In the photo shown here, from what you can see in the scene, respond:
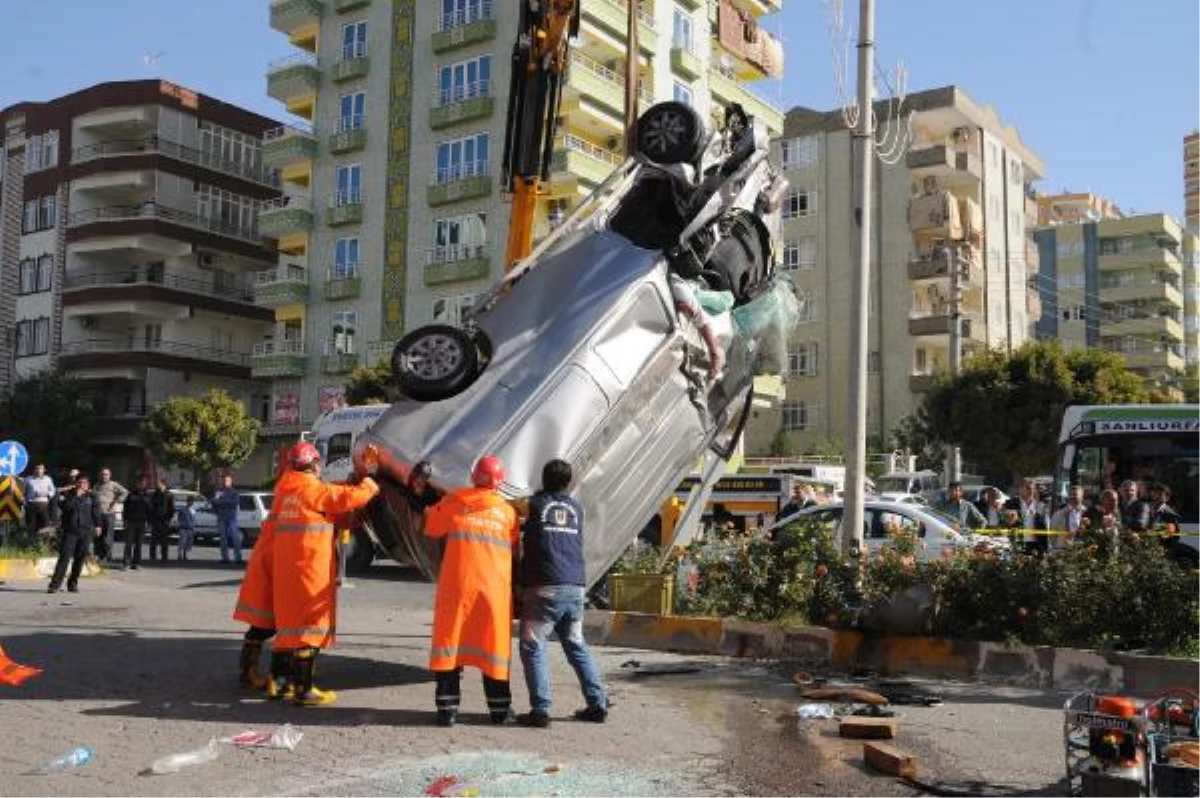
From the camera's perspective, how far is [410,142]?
43250mm

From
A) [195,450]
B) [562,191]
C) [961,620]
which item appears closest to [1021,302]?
[562,191]

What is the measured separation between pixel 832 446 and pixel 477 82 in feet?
68.6

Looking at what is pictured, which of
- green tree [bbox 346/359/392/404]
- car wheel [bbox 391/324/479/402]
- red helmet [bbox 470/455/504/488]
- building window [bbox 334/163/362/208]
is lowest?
red helmet [bbox 470/455/504/488]

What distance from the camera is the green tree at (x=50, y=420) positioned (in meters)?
47.3

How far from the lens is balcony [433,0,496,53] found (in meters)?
41.0

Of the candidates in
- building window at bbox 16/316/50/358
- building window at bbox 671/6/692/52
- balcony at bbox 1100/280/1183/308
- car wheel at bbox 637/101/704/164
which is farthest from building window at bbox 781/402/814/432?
car wheel at bbox 637/101/704/164

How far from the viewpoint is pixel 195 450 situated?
43.5 m

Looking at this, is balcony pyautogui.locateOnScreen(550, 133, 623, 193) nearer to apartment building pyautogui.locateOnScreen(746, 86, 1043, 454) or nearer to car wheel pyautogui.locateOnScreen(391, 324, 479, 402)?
apartment building pyautogui.locateOnScreen(746, 86, 1043, 454)

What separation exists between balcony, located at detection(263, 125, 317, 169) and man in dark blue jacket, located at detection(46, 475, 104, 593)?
107 ft

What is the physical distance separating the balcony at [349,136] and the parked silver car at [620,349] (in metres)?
36.7

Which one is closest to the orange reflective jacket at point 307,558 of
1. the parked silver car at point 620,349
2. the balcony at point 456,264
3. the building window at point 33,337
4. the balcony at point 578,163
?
the parked silver car at point 620,349

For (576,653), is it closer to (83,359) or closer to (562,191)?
(562,191)

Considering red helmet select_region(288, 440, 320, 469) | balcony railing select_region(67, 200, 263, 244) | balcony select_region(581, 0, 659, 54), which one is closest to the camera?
red helmet select_region(288, 440, 320, 469)

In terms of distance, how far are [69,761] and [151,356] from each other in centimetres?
4651
